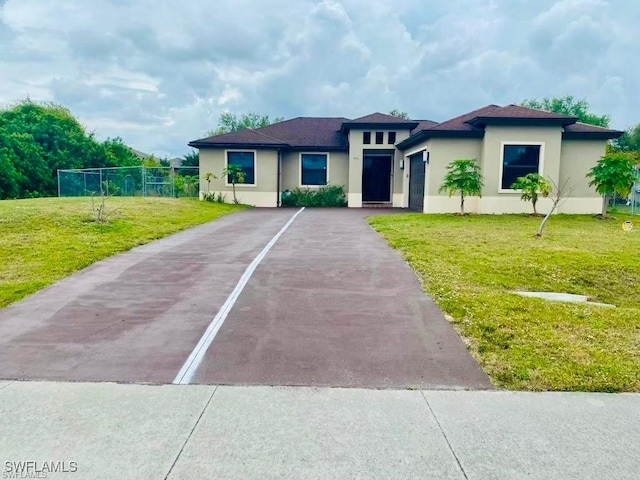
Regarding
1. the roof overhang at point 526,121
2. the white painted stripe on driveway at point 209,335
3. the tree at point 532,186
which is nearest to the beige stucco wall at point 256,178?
the roof overhang at point 526,121

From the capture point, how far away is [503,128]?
57.9 feet

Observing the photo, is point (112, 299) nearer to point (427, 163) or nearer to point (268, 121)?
point (427, 163)

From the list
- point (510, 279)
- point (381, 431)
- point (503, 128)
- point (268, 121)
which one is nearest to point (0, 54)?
point (503, 128)

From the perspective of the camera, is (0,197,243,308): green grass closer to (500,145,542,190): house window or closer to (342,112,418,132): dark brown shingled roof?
(342,112,418,132): dark brown shingled roof

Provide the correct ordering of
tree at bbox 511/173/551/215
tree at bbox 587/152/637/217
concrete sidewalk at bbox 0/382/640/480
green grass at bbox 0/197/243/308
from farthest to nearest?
1. tree at bbox 511/173/551/215
2. tree at bbox 587/152/637/217
3. green grass at bbox 0/197/243/308
4. concrete sidewalk at bbox 0/382/640/480

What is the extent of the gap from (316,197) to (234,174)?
14.3 feet

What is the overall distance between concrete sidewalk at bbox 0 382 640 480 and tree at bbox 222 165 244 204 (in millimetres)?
19192

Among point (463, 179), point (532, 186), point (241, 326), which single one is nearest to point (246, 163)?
point (463, 179)

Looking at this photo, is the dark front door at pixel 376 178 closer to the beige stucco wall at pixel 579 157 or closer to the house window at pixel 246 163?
the house window at pixel 246 163

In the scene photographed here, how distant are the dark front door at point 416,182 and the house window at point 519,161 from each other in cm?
329

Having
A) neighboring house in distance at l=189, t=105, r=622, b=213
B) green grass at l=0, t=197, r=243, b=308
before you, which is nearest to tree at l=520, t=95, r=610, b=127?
neighboring house in distance at l=189, t=105, r=622, b=213

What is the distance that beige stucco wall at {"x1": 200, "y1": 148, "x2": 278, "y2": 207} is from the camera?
22844 mm

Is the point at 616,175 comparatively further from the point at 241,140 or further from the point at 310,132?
the point at 241,140

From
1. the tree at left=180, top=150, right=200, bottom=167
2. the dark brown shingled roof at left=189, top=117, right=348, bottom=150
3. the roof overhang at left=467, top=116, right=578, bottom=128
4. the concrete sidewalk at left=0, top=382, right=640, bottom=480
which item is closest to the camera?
the concrete sidewalk at left=0, top=382, right=640, bottom=480
